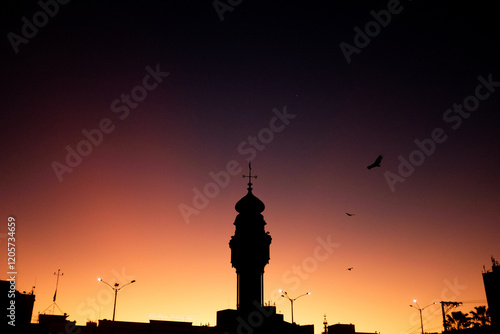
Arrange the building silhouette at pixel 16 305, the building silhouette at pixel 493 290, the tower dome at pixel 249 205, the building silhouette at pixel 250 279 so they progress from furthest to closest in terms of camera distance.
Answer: the building silhouette at pixel 493 290 < the building silhouette at pixel 16 305 < the tower dome at pixel 249 205 < the building silhouette at pixel 250 279

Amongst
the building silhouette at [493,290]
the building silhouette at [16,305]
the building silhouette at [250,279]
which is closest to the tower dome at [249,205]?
the building silhouette at [250,279]

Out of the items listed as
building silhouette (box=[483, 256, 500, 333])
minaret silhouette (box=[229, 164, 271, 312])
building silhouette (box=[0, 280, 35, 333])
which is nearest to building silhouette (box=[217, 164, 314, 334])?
minaret silhouette (box=[229, 164, 271, 312])

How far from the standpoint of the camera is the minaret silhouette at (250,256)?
52.5 meters

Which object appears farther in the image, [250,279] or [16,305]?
[16,305]

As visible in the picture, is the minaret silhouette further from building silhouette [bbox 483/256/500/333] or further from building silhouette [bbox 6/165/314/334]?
building silhouette [bbox 483/256/500/333]

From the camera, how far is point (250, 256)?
53.0 meters

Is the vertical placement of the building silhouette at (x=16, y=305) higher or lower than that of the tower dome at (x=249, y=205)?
lower

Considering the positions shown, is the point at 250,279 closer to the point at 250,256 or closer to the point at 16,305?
the point at 250,256

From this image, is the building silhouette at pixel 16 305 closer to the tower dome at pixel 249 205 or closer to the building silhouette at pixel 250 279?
the building silhouette at pixel 250 279

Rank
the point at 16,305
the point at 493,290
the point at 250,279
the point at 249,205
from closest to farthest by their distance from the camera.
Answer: the point at 250,279, the point at 249,205, the point at 493,290, the point at 16,305

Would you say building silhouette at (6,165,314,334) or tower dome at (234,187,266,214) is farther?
tower dome at (234,187,266,214)

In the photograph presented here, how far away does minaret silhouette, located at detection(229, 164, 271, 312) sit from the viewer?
52.5m

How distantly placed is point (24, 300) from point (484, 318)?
94.2 m

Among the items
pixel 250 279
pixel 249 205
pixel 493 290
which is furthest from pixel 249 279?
pixel 493 290
